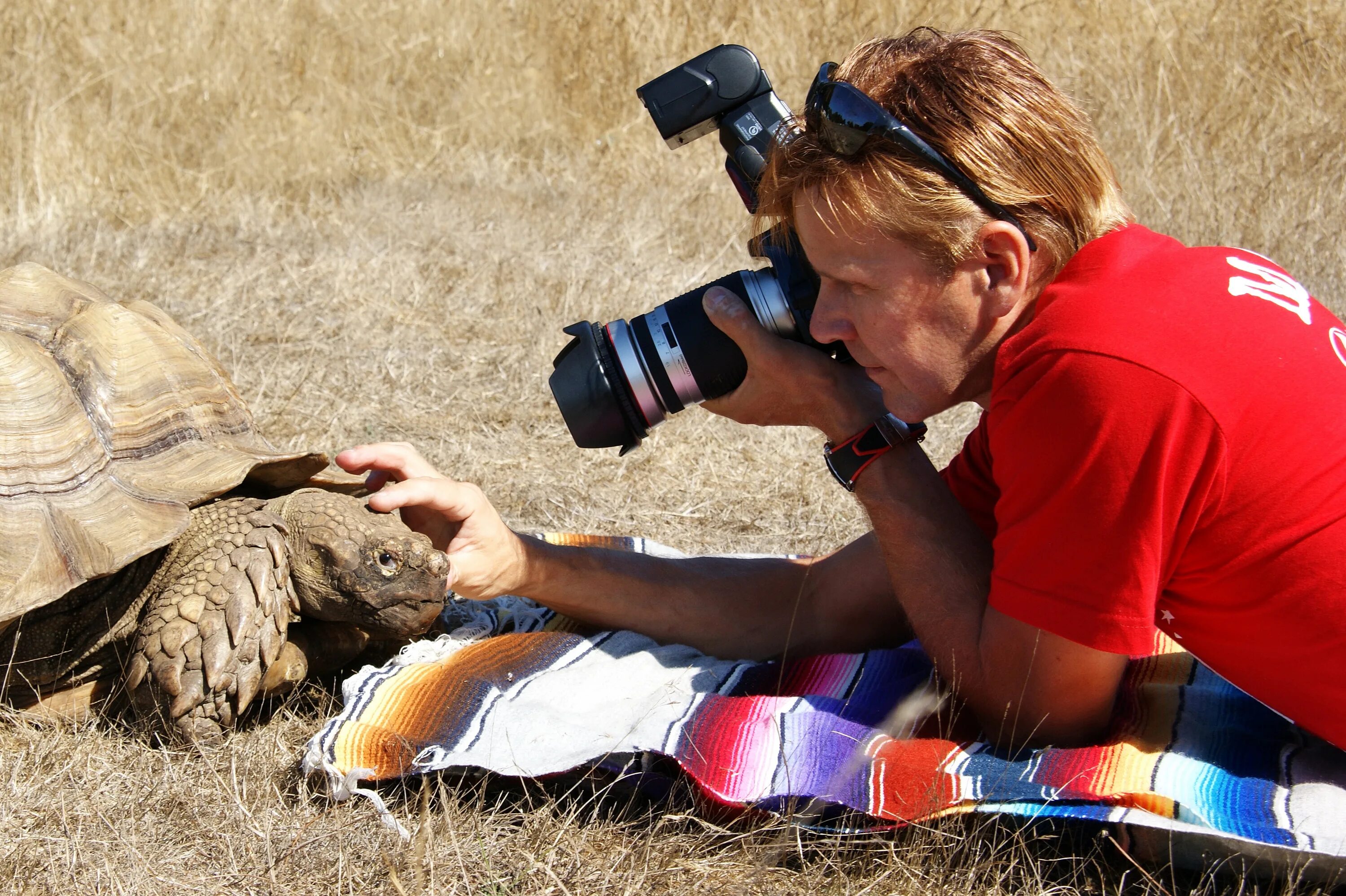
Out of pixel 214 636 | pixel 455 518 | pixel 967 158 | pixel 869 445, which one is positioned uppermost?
pixel 967 158

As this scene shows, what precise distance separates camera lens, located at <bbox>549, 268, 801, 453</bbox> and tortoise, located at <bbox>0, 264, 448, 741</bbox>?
366 millimetres

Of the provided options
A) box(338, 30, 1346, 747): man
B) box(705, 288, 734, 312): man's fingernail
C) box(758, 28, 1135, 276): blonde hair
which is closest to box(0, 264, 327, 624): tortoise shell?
box(705, 288, 734, 312): man's fingernail

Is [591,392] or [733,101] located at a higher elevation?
[733,101]

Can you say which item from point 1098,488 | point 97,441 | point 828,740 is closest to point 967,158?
point 1098,488

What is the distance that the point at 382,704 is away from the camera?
1996 millimetres

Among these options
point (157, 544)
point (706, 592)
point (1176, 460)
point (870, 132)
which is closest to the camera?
point (1176, 460)

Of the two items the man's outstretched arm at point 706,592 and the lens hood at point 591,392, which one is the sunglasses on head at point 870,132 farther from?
the man's outstretched arm at point 706,592

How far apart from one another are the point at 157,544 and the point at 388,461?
411 millimetres

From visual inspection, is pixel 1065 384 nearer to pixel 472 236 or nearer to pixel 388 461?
pixel 388 461

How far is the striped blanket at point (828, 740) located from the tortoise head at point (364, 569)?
11cm

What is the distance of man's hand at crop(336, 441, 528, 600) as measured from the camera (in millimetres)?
2059

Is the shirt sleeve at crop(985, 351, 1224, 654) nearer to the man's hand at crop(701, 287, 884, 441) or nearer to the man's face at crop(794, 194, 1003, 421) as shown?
the man's face at crop(794, 194, 1003, 421)

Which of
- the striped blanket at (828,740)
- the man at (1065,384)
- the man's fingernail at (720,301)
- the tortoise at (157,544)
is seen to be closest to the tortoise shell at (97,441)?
the tortoise at (157,544)

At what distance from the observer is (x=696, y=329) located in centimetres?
195
